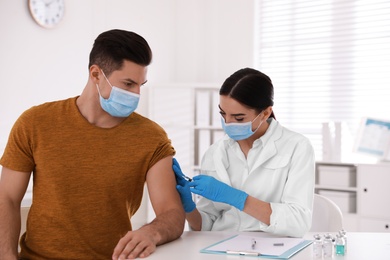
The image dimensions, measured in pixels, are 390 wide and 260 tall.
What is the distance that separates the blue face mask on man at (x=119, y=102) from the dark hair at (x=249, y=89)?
0.37m

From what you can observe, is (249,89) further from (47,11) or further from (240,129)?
(47,11)

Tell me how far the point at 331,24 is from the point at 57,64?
214 centimetres

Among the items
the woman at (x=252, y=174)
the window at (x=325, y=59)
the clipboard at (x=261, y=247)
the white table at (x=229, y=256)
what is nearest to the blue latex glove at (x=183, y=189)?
the woman at (x=252, y=174)

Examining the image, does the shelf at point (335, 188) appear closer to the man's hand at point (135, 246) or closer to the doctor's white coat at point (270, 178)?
the doctor's white coat at point (270, 178)

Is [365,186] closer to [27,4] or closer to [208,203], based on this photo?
[208,203]

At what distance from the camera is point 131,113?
6.24 ft

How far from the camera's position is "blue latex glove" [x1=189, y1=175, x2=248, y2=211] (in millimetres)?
1807

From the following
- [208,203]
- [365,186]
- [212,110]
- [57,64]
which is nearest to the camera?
[208,203]

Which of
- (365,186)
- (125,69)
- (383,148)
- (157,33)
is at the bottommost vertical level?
(365,186)

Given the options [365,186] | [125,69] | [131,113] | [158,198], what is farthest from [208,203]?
[365,186]

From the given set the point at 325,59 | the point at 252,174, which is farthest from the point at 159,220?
the point at 325,59

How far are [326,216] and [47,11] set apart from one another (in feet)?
9.24

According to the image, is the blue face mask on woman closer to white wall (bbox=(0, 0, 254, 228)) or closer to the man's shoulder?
the man's shoulder

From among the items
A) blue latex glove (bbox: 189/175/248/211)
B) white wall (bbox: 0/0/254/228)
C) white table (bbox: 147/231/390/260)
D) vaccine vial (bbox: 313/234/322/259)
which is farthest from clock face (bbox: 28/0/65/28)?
vaccine vial (bbox: 313/234/322/259)
